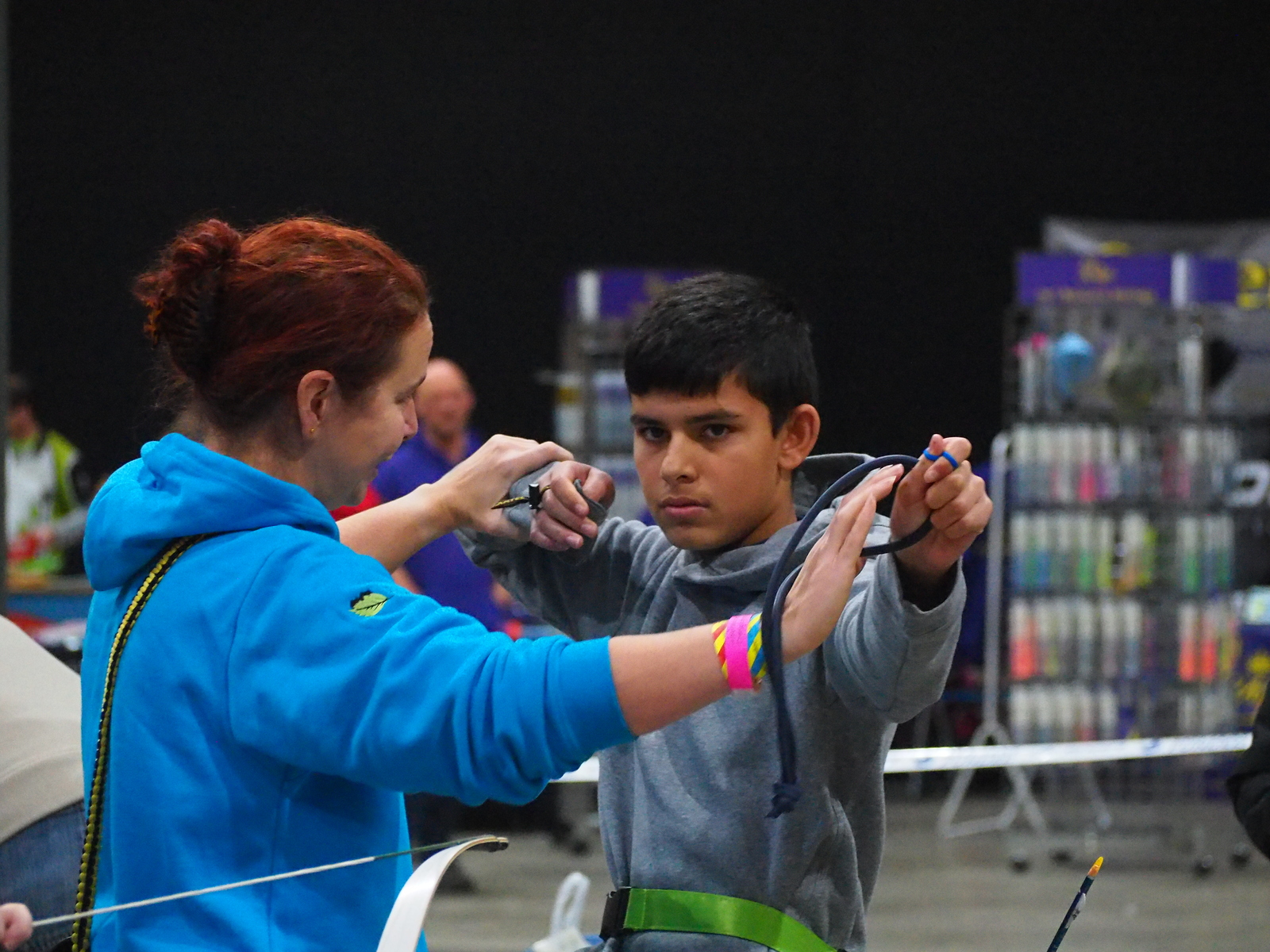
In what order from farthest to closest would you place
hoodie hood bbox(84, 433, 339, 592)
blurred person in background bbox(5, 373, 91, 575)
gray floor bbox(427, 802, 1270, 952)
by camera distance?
blurred person in background bbox(5, 373, 91, 575) < gray floor bbox(427, 802, 1270, 952) < hoodie hood bbox(84, 433, 339, 592)

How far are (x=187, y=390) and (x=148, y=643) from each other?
0.74ft

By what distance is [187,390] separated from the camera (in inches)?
52.9

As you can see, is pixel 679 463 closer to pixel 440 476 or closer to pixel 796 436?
pixel 796 436

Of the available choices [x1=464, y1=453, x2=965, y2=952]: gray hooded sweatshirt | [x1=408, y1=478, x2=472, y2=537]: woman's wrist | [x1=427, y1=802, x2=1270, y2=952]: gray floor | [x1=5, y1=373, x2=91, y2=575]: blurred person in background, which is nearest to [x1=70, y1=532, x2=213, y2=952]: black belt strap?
[x1=408, y1=478, x2=472, y2=537]: woman's wrist

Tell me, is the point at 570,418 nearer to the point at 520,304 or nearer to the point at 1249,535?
the point at 520,304

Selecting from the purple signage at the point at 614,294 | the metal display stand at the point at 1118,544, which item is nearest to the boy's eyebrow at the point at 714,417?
the metal display stand at the point at 1118,544

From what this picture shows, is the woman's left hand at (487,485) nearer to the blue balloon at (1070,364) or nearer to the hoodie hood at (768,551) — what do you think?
the hoodie hood at (768,551)

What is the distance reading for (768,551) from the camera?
1.55 m

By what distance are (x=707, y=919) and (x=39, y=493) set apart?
6453 millimetres

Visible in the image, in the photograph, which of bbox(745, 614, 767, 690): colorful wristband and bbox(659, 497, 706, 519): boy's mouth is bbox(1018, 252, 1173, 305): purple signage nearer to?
bbox(659, 497, 706, 519): boy's mouth

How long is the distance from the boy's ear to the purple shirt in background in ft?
11.6

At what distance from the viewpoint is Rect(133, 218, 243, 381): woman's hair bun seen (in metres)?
1.29

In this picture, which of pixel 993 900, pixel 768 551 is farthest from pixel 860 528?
pixel 993 900

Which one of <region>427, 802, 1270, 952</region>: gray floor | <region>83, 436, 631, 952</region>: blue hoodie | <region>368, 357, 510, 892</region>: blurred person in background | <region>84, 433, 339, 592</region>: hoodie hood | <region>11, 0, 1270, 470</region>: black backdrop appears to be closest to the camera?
<region>83, 436, 631, 952</region>: blue hoodie
